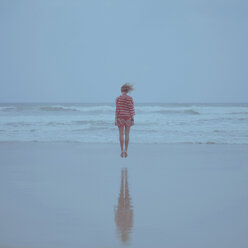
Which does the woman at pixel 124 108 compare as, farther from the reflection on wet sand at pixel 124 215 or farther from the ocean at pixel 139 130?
the ocean at pixel 139 130

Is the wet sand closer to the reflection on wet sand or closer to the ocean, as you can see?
the reflection on wet sand

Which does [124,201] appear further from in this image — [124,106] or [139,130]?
[139,130]

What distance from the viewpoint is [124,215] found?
123 inches

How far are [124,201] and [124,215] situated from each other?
1.62 ft

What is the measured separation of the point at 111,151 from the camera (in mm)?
7578

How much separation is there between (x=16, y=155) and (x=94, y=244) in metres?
4.94

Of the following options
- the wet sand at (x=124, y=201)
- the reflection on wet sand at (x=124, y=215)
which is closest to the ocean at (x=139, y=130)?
the wet sand at (x=124, y=201)

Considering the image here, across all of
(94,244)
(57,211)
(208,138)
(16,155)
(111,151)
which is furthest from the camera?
(208,138)

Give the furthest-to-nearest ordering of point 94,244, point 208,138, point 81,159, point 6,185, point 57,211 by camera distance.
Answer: point 208,138
point 81,159
point 6,185
point 57,211
point 94,244

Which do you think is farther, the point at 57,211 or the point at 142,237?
the point at 57,211

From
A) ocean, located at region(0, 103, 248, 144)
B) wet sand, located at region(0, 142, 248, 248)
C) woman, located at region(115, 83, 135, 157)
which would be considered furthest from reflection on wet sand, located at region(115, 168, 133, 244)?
ocean, located at region(0, 103, 248, 144)

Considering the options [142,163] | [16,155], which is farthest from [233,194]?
[16,155]

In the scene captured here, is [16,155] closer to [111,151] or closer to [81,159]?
[81,159]

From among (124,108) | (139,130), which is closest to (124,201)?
(124,108)
